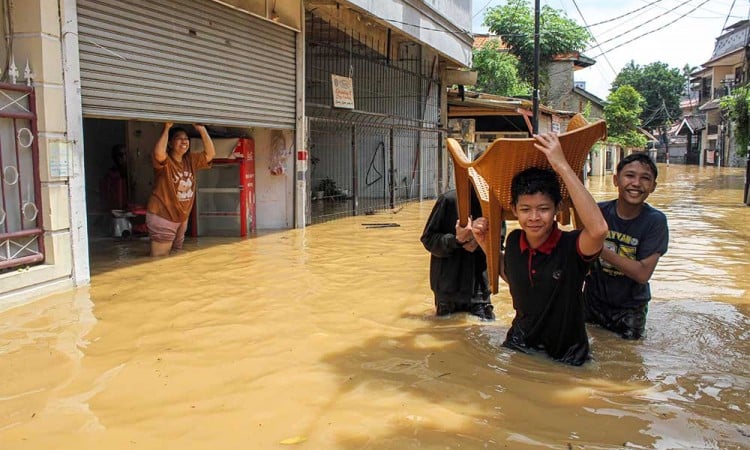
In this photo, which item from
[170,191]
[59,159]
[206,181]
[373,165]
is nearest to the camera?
[59,159]

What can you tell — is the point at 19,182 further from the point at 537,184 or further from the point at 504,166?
the point at 537,184

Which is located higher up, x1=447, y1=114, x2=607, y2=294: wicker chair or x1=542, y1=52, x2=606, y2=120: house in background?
x1=542, y1=52, x2=606, y2=120: house in background

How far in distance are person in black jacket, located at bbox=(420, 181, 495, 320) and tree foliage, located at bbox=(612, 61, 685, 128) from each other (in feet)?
198

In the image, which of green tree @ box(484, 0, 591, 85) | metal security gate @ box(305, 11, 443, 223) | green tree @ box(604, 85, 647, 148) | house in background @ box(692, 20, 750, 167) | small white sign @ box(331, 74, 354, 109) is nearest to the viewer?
small white sign @ box(331, 74, 354, 109)

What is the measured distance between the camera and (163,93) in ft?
24.8

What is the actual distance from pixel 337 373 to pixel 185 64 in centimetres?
558

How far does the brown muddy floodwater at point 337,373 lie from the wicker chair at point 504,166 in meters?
0.78

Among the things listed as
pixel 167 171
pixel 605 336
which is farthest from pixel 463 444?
pixel 167 171

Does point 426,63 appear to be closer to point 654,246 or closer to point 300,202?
point 300,202

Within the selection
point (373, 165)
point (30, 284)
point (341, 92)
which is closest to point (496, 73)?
point (373, 165)

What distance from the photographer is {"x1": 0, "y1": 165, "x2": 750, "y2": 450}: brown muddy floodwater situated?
2.92 meters

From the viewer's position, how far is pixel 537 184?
3.20m

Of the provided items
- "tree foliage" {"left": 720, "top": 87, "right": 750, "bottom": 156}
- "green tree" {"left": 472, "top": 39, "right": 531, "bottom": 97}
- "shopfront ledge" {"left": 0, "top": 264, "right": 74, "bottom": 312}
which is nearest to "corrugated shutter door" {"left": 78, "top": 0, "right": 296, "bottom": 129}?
"shopfront ledge" {"left": 0, "top": 264, "right": 74, "bottom": 312}

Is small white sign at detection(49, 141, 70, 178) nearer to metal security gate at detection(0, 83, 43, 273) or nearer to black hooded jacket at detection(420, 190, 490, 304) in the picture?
metal security gate at detection(0, 83, 43, 273)
